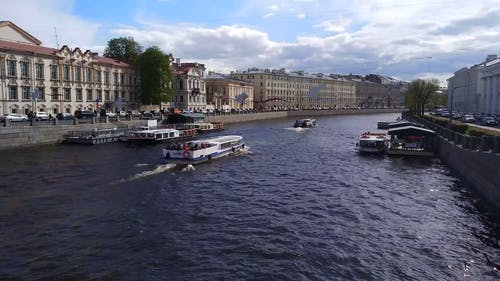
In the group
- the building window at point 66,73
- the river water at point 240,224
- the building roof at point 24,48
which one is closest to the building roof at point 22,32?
the building roof at point 24,48

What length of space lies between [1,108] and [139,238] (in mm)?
49593

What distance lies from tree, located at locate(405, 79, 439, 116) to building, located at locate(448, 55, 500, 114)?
4.70 m

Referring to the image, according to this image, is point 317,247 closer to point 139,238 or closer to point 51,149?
point 139,238

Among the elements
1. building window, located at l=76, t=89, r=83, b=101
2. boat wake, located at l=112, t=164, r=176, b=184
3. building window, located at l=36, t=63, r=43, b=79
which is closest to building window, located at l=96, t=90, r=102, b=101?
building window, located at l=76, t=89, r=83, b=101

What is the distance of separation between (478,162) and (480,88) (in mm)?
84861

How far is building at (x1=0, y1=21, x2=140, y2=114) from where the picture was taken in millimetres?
60250

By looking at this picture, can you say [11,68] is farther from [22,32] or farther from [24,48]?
[22,32]

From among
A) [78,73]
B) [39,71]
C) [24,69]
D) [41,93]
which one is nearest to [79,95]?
[78,73]

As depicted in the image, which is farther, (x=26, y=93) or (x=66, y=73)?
(x=66, y=73)

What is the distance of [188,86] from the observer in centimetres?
10562

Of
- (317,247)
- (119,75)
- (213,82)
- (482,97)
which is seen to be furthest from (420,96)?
(317,247)

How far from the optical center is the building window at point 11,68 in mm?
59781

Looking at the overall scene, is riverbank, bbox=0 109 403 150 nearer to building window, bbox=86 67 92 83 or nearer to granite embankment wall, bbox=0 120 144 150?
granite embankment wall, bbox=0 120 144 150

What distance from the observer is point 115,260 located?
16.1 metres
